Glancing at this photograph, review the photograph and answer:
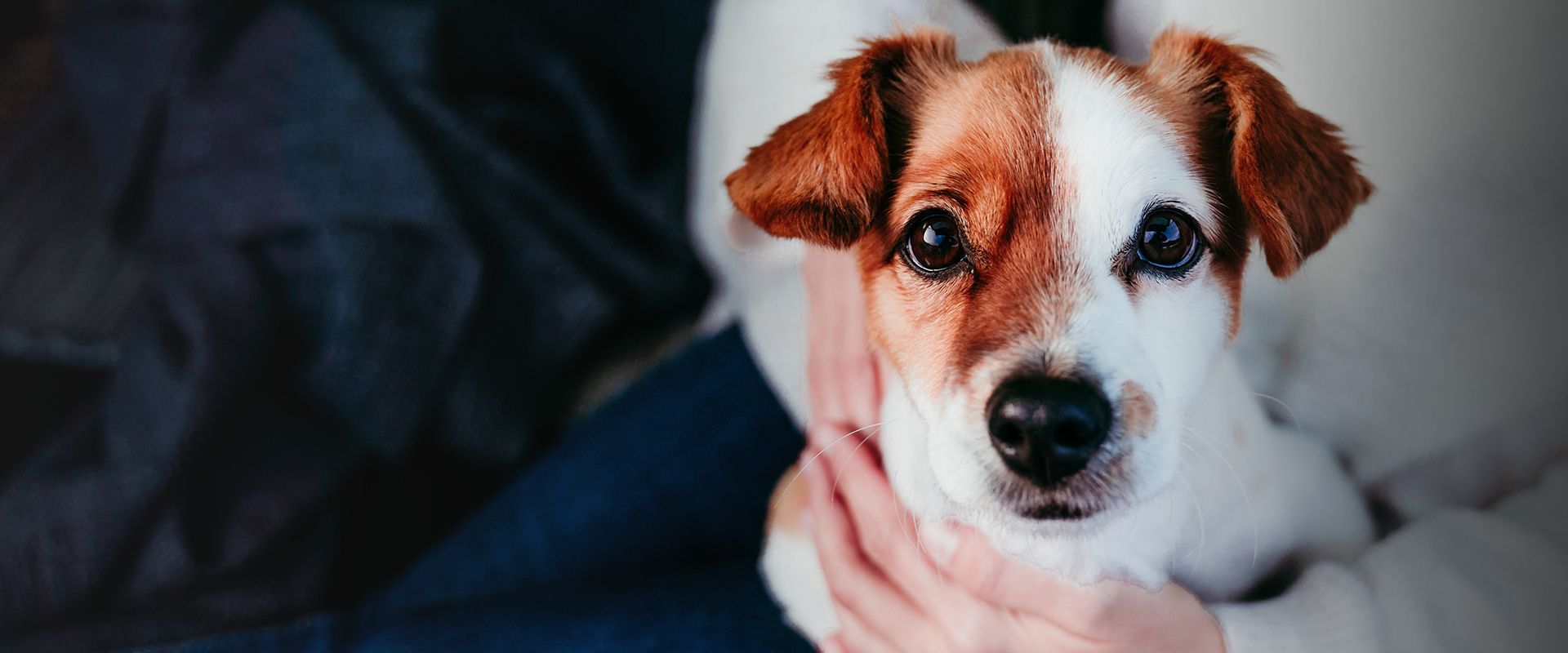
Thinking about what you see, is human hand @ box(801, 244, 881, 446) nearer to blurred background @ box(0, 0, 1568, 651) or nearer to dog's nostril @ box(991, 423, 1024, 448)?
blurred background @ box(0, 0, 1568, 651)

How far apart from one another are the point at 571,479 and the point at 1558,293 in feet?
4.15

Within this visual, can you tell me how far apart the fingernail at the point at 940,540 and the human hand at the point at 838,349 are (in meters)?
0.16

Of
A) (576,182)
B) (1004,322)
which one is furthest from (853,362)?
(576,182)

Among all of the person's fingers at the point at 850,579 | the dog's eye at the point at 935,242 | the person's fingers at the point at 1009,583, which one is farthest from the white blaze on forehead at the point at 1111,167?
the person's fingers at the point at 850,579

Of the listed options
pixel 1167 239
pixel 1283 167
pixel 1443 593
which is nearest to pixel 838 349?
pixel 1167 239

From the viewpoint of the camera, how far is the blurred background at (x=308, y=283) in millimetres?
1415

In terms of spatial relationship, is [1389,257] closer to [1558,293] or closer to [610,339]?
[1558,293]

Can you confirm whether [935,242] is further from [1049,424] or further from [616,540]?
[616,540]

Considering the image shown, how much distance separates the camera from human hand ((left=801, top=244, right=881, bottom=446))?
113cm

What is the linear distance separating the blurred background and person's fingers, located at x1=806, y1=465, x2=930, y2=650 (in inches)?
9.1

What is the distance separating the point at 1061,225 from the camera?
88cm

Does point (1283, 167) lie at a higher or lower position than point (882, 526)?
higher

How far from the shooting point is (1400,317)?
0.90 m

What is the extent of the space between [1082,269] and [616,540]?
877 millimetres
